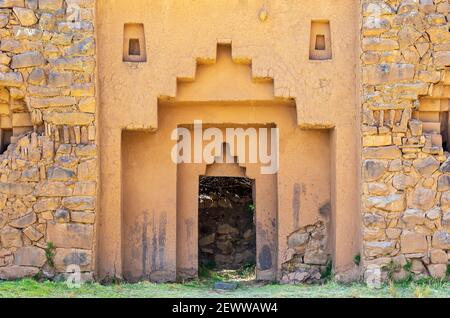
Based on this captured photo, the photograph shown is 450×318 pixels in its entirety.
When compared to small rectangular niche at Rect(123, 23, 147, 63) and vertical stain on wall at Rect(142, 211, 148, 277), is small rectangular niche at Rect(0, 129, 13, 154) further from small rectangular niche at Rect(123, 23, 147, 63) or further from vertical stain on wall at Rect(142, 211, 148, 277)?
vertical stain on wall at Rect(142, 211, 148, 277)

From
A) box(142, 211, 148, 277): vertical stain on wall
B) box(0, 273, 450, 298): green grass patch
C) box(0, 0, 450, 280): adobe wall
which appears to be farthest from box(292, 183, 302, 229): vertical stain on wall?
box(142, 211, 148, 277): vertical stain on wall

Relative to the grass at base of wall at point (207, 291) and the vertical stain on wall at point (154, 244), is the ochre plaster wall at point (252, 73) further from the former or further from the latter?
the grass at base of wall at point (207, 291)

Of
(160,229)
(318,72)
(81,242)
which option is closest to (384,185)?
(318,72)

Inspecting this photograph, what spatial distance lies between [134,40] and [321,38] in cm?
235

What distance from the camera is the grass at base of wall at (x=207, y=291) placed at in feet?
27.0

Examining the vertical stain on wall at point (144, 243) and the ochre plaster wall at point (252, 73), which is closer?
the ochre plaster wall at point (252, 73)

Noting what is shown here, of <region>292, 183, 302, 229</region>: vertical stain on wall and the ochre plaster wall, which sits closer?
the ochre plaster wall

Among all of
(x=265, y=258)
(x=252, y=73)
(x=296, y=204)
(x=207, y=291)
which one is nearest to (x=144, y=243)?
(x=207, y=291)

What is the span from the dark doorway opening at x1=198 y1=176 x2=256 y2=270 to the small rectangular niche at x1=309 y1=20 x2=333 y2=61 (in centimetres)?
400

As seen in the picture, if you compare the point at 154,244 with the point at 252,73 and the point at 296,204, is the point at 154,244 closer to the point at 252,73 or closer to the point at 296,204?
the point at 296,204

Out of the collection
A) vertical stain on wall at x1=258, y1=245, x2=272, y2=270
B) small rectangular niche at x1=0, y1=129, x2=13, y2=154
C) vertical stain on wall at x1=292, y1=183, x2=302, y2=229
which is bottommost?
vertical stain on wall at x1=258, y1=245, x2=272, y2=270

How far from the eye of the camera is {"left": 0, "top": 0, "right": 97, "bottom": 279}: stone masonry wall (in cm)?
912

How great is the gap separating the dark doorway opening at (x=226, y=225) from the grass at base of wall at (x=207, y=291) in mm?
3795

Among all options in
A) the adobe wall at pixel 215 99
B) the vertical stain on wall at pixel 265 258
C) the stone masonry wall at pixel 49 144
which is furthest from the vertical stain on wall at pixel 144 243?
the vertical stain on wall at pixel 265 258
